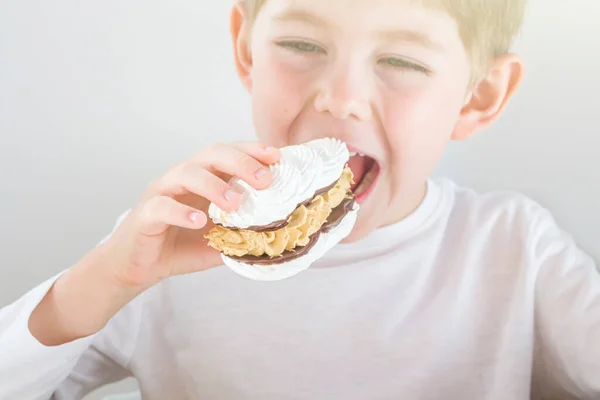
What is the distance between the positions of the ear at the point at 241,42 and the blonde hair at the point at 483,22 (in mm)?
26

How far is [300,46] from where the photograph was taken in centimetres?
80

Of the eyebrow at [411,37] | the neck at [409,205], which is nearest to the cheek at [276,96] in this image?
the eyebrow at [411,37]

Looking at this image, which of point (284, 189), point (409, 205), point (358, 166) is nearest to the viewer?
point (284, 189)

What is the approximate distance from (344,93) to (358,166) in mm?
118

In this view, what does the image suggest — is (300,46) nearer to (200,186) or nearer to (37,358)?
(200,186)

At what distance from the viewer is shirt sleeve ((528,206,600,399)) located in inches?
33.5

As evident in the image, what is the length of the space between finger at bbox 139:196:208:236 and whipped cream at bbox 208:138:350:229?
0.02 metres

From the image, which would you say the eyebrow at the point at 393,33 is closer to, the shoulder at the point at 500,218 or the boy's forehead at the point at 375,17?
the boy's forehead at the point at 375,17

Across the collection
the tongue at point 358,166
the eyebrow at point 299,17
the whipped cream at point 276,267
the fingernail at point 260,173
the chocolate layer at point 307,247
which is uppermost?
the eyebrow at point 299,17

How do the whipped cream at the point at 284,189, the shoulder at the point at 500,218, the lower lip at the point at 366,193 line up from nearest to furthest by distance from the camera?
the whipped cream at the point at 284,189 < the lower lip at the point at 366,193 < the shoulder at the point at 500,218

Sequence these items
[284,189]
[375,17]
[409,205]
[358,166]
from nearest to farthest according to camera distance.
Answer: [284,189]
[375,17]
[358,166]
[409,205]

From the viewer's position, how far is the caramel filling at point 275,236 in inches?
25.5

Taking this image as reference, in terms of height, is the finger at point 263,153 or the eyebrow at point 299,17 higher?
the eyebrow at point 299,17

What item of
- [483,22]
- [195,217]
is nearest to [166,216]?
[195,217]
